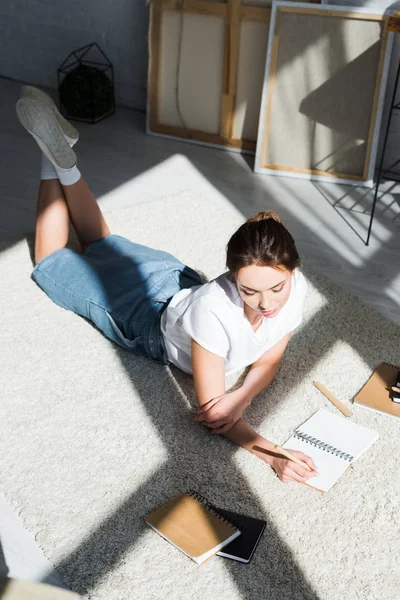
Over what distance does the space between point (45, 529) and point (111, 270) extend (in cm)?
100

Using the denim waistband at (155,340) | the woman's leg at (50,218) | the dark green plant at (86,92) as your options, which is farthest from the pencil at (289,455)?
the dark green plant at (86,92)

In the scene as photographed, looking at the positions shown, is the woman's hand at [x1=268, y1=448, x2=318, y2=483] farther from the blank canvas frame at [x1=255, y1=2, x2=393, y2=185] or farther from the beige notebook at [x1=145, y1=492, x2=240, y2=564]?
the blank canvas frame at [x1=255, y1=2, x2=393, y2=185]

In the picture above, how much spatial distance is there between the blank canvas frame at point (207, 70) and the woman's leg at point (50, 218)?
61.7 inches

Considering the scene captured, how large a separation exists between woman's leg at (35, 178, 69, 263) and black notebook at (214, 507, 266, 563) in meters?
1.27

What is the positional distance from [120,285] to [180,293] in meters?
0.33

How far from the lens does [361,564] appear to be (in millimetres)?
2068

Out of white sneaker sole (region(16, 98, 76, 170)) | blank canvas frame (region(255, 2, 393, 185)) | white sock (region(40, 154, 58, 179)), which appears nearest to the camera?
white sneaker sole (region(16, 98, 76, 170))

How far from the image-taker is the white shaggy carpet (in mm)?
2021

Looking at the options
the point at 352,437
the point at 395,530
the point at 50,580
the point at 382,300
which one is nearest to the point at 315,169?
the point at 382,300

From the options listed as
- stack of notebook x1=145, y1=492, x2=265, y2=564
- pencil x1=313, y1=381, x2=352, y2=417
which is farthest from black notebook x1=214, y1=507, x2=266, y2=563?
pencil x1=313, y1=381, x2=352, y2=417

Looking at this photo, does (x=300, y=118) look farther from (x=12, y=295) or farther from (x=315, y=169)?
(x=12, y=295)

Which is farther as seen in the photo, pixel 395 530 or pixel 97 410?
pixel 97 410

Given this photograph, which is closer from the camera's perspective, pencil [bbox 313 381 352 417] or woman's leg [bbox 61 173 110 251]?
pencil [bbox 313 381 352 417]

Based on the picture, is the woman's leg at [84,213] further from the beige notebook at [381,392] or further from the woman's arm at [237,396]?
the beige notebook at [381,392]
